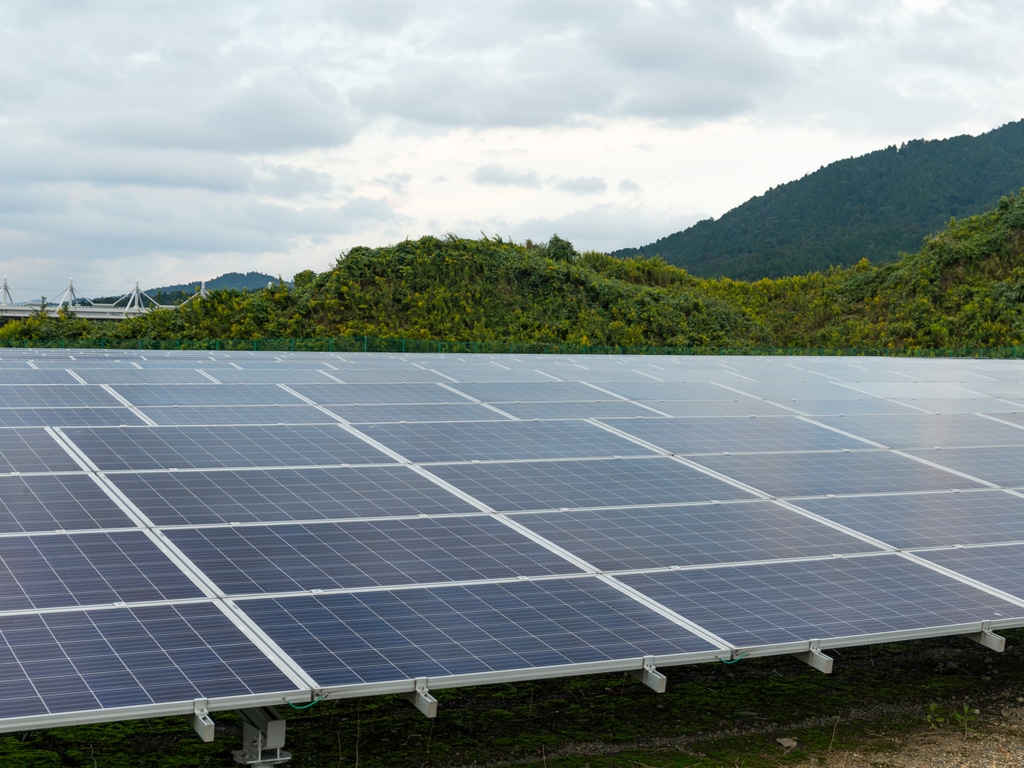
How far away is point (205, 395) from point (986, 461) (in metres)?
16.1

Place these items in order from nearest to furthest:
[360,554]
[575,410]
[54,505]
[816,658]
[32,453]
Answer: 1. [816,658]
2. [360,554]
3. [54,505]
4. [32,453]
5. [575,410]

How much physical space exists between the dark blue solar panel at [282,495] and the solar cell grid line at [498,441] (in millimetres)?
1746

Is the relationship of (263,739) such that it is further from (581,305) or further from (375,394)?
(581,305)

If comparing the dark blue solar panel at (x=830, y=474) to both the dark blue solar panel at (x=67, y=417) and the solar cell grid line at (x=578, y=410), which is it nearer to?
the solar cell grid line at (x=578, y=410)

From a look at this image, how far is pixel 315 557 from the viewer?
43.8 ft

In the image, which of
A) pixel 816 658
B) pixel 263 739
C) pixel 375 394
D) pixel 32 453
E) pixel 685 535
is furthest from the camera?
pixel 375 394

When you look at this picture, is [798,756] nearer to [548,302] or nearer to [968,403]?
[968,403]

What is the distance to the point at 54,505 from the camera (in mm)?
14125

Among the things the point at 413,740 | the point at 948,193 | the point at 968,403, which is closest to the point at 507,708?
the point at 413,740

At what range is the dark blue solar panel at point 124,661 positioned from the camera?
9.59 meters

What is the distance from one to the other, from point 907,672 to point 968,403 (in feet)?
42.3

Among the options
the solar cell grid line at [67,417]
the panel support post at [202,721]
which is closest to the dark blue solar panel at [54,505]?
the solar cell grid line at [67,417]

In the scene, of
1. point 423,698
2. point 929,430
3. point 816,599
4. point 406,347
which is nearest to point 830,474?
point 929,430

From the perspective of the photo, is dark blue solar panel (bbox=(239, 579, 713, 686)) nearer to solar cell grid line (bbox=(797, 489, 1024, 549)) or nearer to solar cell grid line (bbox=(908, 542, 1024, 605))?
solar cell grid line (bbox=(908, 542, 1024, 605))
